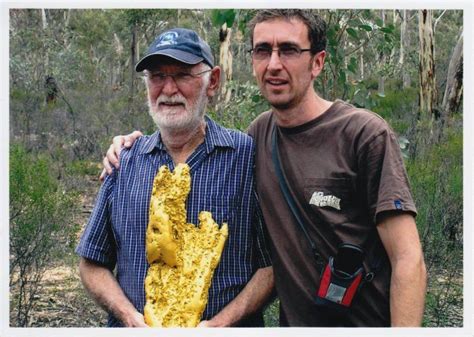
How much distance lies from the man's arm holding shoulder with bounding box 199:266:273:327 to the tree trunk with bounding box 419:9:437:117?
3350 millimetres

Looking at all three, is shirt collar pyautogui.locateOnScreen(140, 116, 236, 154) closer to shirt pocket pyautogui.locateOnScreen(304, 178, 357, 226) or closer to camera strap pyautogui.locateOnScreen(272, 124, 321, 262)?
camera strap pyautogui.locateOnScreen(272, 124, 321, 262)

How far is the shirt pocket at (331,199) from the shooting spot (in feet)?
6.24

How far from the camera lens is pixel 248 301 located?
6.77ft

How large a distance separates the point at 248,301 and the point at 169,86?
0.71 m

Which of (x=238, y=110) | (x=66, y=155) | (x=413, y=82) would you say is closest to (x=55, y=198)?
(x=238, y=110)

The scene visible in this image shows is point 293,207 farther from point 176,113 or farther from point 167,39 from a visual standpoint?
point 167,39

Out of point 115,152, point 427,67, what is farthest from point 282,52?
point 427,67

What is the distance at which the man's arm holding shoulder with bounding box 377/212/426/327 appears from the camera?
1840mm

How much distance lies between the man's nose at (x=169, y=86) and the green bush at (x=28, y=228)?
1928mm

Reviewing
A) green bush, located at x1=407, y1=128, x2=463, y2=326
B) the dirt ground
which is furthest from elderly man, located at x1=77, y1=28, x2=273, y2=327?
green bush, located at x1=407, y1=128, x2=463, y2=326

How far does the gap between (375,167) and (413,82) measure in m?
4.46

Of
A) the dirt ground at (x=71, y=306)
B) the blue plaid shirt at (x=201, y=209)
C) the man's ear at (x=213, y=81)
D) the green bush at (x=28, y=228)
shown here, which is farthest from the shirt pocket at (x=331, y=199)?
the green bush at (x=28, y=228)

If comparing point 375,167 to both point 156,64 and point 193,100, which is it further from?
point 156,64

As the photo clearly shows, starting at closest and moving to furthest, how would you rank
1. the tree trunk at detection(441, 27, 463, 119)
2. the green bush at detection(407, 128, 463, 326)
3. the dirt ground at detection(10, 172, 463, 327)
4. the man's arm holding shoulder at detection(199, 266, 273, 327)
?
1. the man's arm holding shoulder at detection(199, 266, 273, 327)
2. the dirt ground at detection(10, 172, 463, 327)
3. the green bush at detection(407, 128, 463, 326)
4. the tree trunk at detection(441, 27, 463, 119)
